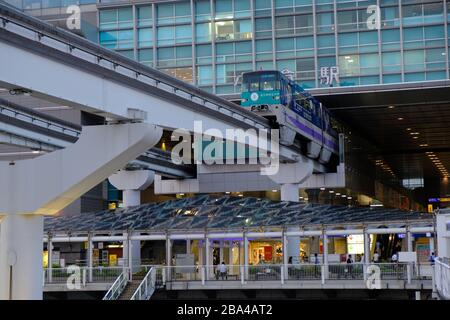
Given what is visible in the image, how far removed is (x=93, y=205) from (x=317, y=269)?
33.8 metres

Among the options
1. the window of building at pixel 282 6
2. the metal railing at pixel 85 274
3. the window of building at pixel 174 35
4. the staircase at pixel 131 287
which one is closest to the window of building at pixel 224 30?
the window of building at pixel 174 35

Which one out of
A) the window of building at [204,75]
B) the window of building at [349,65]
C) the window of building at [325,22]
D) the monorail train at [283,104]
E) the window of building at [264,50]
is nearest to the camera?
the monorail train at [283,104]

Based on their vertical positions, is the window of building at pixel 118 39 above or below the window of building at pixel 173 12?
below

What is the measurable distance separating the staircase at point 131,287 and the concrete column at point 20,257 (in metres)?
13.0

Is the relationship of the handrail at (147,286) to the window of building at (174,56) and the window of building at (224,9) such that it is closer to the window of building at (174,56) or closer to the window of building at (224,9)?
the window of building at (174,56)

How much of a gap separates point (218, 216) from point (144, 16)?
34.1 meters

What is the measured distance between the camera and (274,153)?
46.0m

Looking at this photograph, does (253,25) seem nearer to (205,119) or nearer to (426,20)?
(426,20)

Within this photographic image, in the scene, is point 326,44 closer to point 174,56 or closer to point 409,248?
point 174,56

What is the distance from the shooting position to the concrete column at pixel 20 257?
2392cm

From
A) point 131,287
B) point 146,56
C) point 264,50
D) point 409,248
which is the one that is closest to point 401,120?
point 264,50
